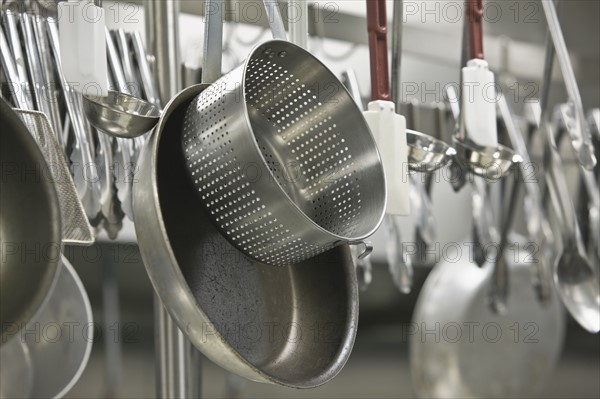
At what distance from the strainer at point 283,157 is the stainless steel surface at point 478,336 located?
58 cm

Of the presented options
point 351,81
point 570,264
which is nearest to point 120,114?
point 351,81

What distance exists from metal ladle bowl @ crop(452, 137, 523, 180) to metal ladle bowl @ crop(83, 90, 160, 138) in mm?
338

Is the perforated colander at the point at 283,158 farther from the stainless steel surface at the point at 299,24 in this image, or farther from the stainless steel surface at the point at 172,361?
the stainless steel surface at the point at 172,361

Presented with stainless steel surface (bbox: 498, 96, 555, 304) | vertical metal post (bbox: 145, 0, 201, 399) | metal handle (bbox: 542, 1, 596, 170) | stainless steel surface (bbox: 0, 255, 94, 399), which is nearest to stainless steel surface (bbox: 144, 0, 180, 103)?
vertical metal post (bbox: 145, 0, 201, 399)

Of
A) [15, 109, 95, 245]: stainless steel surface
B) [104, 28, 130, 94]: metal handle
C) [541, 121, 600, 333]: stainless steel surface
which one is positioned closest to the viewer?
[15, 109, 95, 245]: stainless steel surface

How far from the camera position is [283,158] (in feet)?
2.35

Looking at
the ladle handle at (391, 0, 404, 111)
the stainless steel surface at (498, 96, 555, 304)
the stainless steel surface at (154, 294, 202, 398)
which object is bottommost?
the stainless steel surface at (498, 96, 555, 304)

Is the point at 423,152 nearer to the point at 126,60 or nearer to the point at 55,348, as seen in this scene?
the point at 126,60

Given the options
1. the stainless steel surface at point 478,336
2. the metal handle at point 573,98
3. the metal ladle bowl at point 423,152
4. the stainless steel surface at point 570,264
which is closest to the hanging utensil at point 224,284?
the metal ladle bowl at point 423,152

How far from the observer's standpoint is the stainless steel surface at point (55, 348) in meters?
0.87

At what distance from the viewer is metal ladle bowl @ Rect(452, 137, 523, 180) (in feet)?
2.83

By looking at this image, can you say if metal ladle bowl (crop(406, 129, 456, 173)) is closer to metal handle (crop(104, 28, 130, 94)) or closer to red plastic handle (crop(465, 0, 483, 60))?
red plastic handle (crop(465, 0, 483, 60))

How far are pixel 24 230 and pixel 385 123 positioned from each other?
0.30m

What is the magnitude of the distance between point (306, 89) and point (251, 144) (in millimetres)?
123
